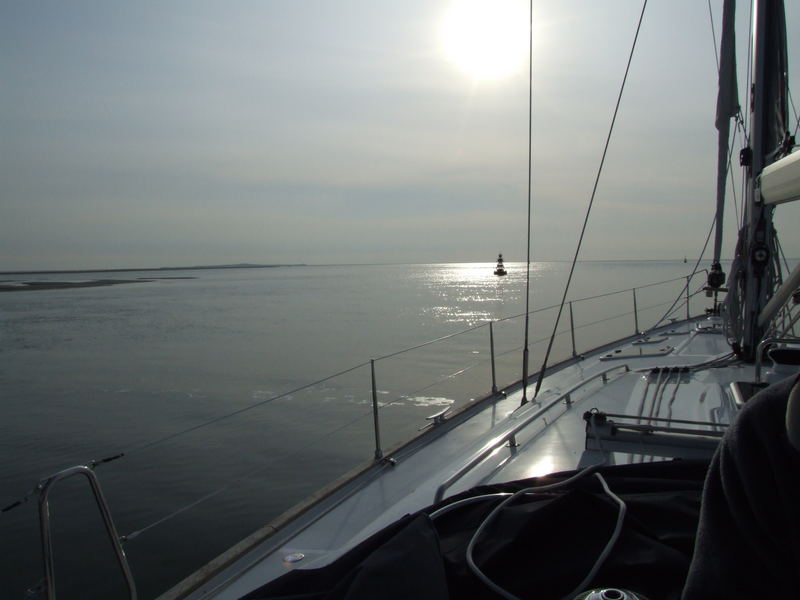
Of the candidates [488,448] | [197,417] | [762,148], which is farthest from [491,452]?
[197,417]

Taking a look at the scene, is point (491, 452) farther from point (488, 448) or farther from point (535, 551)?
point (535, 551)

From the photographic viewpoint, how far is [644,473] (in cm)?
197

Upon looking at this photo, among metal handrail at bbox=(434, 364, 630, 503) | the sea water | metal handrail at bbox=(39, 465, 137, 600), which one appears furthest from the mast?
metal handrail at bbox=(39, 465, 137, 600)

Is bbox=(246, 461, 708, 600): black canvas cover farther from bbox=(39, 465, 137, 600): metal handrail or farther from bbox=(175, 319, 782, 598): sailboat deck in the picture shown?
bbox=(175, 319, 782, 598): sailboat deck

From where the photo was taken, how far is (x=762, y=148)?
392cm

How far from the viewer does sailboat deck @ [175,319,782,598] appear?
2398 millimetres

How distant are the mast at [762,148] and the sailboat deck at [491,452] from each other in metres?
0.68

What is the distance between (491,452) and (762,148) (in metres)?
2.80

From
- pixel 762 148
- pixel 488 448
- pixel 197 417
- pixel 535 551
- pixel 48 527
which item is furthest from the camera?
pixel 197 417

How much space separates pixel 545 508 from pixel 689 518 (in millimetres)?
379

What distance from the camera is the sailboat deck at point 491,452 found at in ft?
7.87

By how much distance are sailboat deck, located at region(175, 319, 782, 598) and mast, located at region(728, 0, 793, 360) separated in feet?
2.24

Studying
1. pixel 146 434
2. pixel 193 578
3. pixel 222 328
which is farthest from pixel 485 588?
pixel 222 328

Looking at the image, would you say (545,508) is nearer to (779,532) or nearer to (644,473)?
(644,473)
